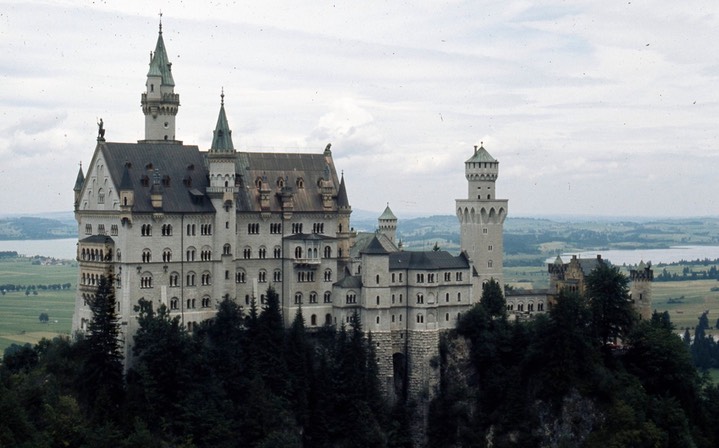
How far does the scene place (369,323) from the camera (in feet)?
394

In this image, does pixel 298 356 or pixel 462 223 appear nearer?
pixel 298 356

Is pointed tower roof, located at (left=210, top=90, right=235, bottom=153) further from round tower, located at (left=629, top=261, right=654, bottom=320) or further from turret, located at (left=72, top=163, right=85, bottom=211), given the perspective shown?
round tower, located at (left=629, top=261, right=654, bottom=320)

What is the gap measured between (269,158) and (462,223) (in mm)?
24528

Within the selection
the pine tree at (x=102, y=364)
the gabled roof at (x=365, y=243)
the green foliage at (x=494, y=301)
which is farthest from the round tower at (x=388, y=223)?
the pine tree at (x=102, y=364)

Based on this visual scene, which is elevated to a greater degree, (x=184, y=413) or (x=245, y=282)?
(x=245, y=282)

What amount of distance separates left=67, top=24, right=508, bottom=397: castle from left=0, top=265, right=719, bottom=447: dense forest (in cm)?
224

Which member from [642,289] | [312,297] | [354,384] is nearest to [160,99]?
[312,297]

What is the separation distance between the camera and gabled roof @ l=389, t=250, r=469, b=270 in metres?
122

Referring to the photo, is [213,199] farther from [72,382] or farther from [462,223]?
[462,223]

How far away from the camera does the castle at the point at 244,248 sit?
Answer: 11269 centimetres

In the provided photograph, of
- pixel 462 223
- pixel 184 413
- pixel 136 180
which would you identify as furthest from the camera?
pixel 462 223

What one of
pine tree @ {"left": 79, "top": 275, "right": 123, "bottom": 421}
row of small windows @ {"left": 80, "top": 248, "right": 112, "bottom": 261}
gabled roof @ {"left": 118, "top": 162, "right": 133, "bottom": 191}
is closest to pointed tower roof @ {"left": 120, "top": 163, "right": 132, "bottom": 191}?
gabled roof @ {"left": 118, "top": 162, "right": 133, "bottom": 191}

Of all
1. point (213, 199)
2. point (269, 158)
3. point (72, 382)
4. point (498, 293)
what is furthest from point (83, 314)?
point (498, 293)

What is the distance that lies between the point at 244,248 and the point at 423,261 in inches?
756
